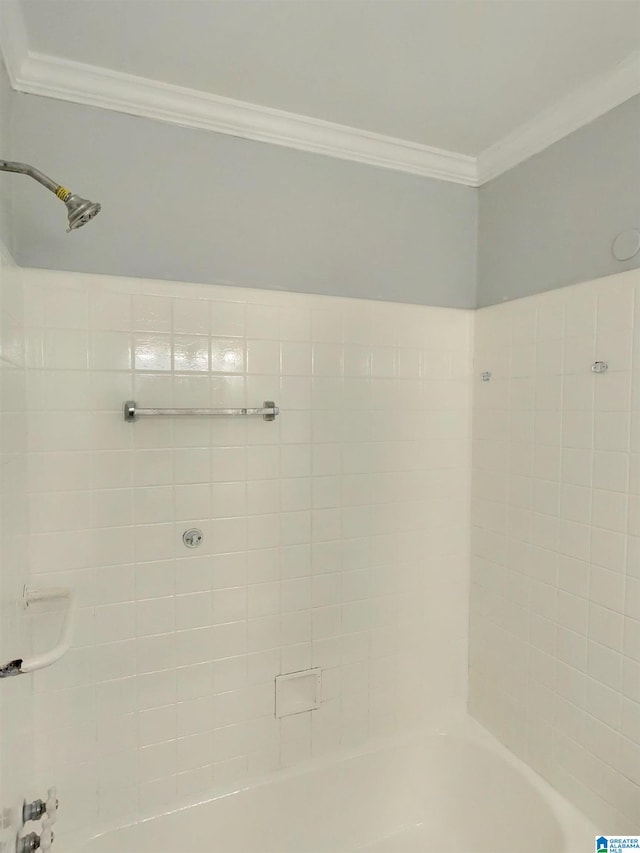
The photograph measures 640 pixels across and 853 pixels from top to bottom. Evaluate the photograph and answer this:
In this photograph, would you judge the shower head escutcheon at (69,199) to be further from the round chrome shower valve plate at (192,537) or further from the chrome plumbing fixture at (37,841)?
the chrome plumbing fixture at (37,841)

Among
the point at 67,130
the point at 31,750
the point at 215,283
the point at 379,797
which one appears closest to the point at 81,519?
the point at 31,750

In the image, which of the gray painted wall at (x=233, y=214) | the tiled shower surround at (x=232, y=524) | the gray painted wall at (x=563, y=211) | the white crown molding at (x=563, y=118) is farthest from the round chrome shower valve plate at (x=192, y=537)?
the white crown molding at (x=563, y=118)

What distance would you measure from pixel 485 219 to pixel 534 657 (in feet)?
5.29

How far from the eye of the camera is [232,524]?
158 cm

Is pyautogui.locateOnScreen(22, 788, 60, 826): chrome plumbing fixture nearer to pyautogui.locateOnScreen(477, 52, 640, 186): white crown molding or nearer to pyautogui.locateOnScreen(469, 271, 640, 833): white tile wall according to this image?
pyautogui.locateOnScreen(469, 271, 640, 833): white tile wall

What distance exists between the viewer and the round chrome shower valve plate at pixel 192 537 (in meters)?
1.52

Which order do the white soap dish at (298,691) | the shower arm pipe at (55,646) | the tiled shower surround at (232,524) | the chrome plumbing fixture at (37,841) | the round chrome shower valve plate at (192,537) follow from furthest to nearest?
the white soap dish at (298,691)
the round chrome shower valve plate at (192,537)
the tiled shower surround at (232,524)
the chrome plumbing fixture at (37,841)
the shower arm pipe at (55,646)

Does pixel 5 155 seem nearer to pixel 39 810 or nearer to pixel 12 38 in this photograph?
pixel 12 38

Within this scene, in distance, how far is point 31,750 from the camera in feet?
4.47

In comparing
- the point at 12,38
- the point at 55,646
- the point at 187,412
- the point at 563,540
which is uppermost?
the point at 12,38

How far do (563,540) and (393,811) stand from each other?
1211 mm

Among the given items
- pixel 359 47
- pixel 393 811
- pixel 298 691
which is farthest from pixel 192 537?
pixel 359 47

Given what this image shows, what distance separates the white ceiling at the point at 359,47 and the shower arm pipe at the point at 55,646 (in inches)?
57.6

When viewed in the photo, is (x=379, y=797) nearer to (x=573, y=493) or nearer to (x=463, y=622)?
(x=463, y=622)
